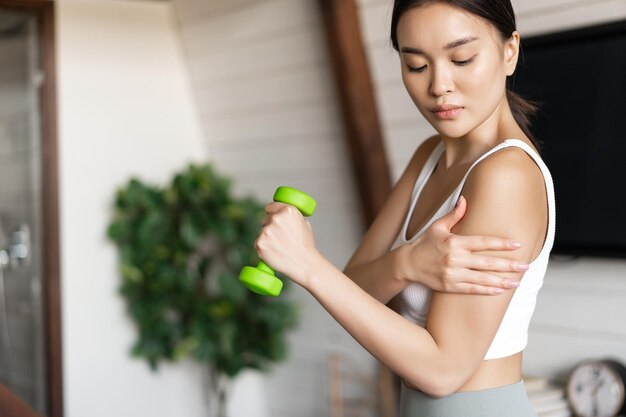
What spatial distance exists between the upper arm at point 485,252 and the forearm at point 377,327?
0.02m

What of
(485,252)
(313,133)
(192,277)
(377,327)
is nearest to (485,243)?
(485,252)

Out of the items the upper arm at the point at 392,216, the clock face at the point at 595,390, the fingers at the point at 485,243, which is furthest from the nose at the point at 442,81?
the clock face at the point at 595,390

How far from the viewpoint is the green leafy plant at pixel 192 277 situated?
12.9 feet

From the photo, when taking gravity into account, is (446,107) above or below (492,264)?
above

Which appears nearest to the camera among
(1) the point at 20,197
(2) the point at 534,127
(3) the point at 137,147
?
(2) the point at 534,127

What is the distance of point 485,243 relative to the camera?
3.87 feet

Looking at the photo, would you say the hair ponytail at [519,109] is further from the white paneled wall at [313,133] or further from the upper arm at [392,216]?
the white paneled wall at [313,133]

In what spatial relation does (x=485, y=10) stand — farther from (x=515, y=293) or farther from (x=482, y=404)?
(x=482, y=404)

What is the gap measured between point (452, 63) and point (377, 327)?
0.40 m

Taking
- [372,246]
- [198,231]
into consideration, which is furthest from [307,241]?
[198,231]

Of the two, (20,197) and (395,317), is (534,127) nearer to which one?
(395,317)

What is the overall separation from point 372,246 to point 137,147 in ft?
9.14

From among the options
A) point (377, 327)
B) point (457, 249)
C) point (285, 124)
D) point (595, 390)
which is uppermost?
point (285, 124)

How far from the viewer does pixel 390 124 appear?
10.7ft
